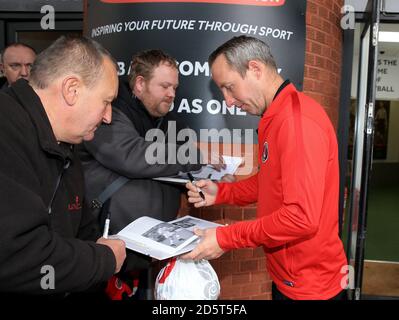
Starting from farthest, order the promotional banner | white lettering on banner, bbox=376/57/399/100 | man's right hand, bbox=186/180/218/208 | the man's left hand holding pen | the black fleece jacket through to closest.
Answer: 1. white lettering on banner, bbox=376/57/399/100
2. the promotional banner
3. man's right hand, bbox=186/180/218/208
4. the man's left hand holding pen
5. the black fleece jacket

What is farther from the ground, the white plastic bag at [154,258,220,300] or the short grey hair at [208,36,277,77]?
the short grey hair at [208,36,277,77]

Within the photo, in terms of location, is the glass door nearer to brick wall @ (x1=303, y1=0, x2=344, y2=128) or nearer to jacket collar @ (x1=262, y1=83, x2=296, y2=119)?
brick wall @ (x1=303, y1=0, x2=344, y2=128)

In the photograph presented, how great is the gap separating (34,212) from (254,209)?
2.04m

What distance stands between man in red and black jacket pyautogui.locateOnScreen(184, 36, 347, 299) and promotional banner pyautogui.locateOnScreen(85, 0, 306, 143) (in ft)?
2.38

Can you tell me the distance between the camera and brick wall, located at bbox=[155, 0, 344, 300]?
116 inches

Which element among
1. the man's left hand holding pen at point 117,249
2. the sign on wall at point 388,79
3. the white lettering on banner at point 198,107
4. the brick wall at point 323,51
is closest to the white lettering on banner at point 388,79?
the sign on wall at point 388,79

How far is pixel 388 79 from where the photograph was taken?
4625 mm

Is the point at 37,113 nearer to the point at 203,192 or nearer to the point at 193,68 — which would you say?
the point at 203,192

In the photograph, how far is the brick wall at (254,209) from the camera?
2.94 meters

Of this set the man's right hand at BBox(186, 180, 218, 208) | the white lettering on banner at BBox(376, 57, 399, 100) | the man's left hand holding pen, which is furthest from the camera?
the white lettering on banner at BBox(376, 57, 399, 100)

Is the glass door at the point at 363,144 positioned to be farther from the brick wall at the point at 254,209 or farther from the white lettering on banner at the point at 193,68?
the white lettering on banner at the point at 193,68

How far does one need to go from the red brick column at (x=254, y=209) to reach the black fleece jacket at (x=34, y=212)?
5.21 ft

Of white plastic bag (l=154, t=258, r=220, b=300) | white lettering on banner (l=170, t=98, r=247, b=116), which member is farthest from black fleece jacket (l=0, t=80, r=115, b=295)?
white lettering on banner (l=170, t=98, r=247, b=116)

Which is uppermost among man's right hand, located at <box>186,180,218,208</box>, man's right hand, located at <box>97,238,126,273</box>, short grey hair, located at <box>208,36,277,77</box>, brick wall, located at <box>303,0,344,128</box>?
brick wall, located at <box>303,0,344,128</box>
